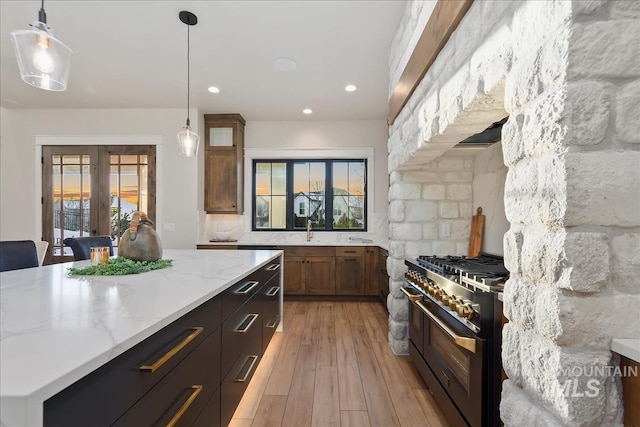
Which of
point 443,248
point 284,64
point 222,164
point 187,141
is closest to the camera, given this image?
point 443,248

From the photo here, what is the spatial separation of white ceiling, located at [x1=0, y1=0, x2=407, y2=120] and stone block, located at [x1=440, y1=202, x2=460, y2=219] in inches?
63.7

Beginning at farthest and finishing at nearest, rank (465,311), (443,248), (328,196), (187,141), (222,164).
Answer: (328,196) → (222,164) → (187,141) → (443,248) → (465,311)

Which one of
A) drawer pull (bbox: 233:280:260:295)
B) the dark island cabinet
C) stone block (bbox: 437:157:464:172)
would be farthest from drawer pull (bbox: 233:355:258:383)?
stone block (bbox: 437:157:464:172)

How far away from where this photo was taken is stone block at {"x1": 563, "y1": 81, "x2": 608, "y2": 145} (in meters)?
0.70

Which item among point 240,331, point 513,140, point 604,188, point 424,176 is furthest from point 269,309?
point 604,188

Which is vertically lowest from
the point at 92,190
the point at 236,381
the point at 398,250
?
the point at 236,381

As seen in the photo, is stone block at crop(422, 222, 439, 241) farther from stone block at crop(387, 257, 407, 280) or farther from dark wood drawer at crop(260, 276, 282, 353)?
dark wood drawer at crop(260, 276, 282, 353)

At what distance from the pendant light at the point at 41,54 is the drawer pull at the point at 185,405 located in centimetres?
189

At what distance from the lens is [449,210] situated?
2568mm

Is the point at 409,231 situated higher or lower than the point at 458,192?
lower

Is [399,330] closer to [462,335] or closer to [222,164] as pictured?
[462,335]

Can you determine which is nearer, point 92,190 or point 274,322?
point 274,322

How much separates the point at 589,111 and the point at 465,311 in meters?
0.98

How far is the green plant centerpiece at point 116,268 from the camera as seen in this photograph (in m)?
1.51
